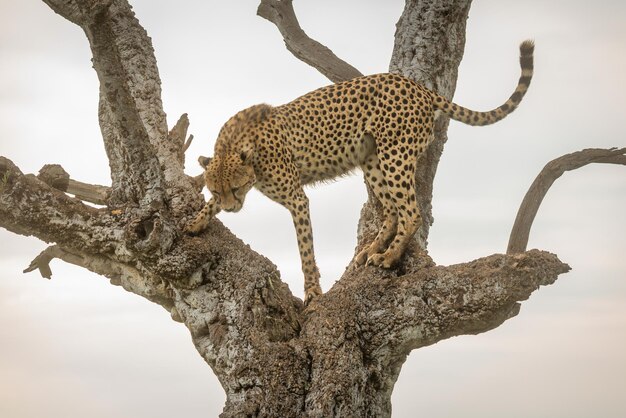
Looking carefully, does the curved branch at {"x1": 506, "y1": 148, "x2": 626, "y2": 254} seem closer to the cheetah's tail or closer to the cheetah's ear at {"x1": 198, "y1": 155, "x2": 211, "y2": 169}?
the cheetah's tail

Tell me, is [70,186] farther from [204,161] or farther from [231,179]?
[231,179]

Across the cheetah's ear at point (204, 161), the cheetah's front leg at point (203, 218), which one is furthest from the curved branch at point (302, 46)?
the cheetah's front leg at point (203, 218)

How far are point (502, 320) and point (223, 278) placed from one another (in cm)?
226

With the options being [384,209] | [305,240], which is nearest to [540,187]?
[384,209]

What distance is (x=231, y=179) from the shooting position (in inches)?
297

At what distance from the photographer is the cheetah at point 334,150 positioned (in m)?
7.42

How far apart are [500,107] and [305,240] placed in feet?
7.24

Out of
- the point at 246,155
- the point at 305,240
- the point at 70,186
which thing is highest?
the point at 70,186

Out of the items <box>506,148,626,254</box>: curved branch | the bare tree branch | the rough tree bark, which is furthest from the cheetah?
the bare tree branch

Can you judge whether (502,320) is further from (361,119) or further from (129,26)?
(129,26)

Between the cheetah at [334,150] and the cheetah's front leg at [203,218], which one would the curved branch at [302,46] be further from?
the cheetah's front leg at [203,218]

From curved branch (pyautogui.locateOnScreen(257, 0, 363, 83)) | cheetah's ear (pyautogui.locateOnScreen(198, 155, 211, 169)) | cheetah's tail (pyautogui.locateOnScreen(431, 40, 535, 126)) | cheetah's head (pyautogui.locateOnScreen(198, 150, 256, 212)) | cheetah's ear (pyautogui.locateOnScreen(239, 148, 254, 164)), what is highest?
curved branch (pyautogui.locateOnScreen(257, 0, 363, 83))

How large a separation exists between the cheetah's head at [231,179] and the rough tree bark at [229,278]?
0.19 meters

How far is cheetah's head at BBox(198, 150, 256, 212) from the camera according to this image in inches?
295
